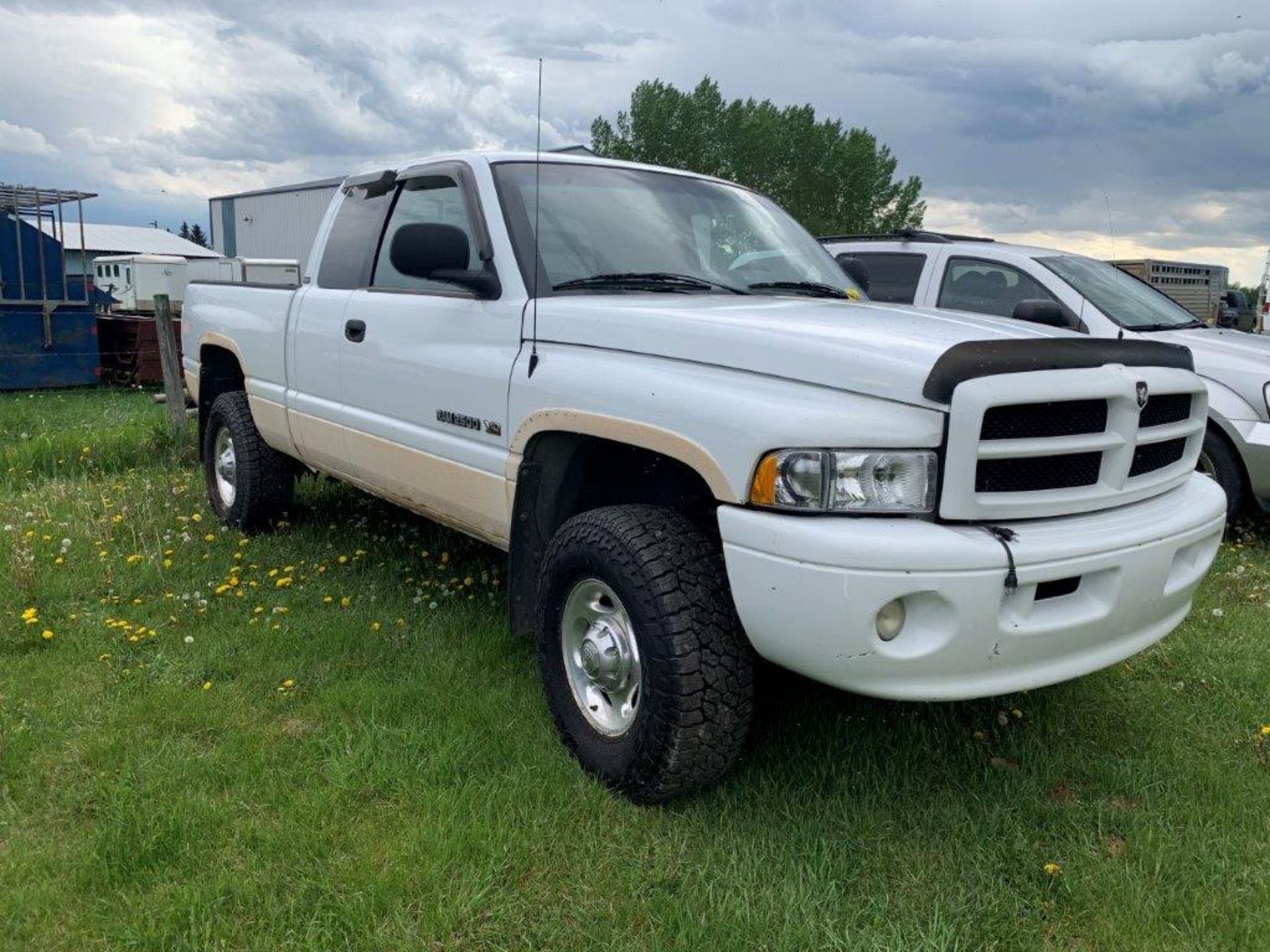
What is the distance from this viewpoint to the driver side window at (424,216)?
391 centimetres

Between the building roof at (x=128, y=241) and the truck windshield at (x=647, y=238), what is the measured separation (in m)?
51.0

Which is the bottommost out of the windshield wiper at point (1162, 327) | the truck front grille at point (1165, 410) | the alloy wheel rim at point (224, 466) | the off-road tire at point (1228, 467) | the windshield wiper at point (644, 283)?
the alloy wheel rim at point (224, 466)

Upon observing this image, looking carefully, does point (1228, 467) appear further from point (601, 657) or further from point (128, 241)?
point (128, 241)

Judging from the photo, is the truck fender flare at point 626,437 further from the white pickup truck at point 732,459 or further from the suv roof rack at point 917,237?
the suv roof rack at point 917,237

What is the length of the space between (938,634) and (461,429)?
6.20 ft

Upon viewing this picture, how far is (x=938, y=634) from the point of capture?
96.4 inches

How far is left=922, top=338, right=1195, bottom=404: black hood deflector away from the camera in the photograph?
8.04 ft

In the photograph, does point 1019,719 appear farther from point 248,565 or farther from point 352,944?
point 248,565

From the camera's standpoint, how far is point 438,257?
3.45 m

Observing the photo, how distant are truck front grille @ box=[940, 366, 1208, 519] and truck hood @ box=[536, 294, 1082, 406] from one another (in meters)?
0.15

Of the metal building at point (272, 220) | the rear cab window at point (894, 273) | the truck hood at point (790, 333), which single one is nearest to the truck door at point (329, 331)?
the truck hood at point (790, 333)

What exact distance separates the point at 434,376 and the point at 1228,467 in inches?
178

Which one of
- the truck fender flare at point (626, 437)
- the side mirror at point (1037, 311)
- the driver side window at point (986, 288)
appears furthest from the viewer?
the driver side window at point (986, 288)

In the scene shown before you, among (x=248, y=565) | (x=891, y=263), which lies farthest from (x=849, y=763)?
(x=891, y=263)
